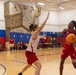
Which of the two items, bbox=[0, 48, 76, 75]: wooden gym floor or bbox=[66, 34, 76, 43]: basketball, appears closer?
bbox=[66, 34, 76, 43]: basketball

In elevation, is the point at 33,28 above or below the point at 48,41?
above

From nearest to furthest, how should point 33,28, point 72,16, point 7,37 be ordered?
point 33,28 < point 7,37 < point 72,16

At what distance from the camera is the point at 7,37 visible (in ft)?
79.3

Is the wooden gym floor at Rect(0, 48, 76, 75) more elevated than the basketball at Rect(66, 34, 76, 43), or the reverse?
the basketball at Rect(66, 34, 76, 43)

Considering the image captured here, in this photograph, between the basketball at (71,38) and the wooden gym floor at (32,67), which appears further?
the wooden gym floor at (32,67)

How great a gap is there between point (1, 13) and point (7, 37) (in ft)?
11.1

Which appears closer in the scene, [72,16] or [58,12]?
[72,16]

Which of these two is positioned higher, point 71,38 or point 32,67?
point 71,38

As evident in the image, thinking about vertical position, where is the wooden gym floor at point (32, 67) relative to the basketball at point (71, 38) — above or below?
below

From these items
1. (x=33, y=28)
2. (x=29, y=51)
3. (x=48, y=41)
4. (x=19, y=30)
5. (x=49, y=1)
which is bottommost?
(x=48, y=41)

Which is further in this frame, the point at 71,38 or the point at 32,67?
the point at 32,67

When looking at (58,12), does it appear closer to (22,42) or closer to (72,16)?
(72,16)

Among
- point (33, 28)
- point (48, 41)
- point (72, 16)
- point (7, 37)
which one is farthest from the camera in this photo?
point (72, 16)

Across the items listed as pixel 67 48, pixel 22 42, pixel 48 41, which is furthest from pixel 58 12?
pixel 67 48
